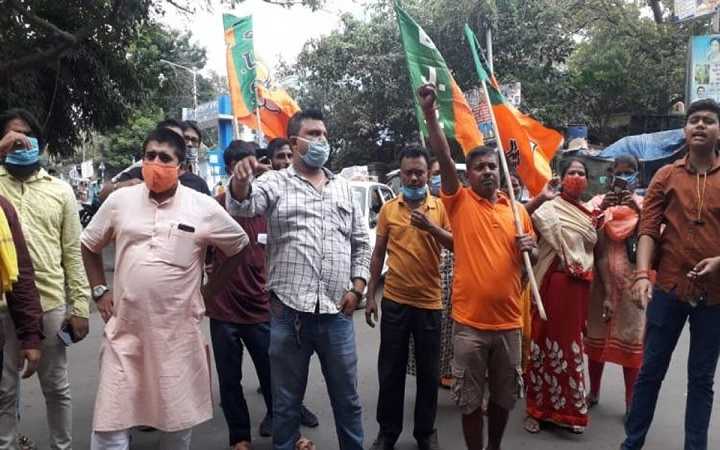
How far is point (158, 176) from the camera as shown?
9.37 ft

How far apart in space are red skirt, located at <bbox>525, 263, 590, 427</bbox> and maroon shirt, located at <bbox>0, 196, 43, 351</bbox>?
3.08m

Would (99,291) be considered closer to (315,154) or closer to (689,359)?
(315,154)

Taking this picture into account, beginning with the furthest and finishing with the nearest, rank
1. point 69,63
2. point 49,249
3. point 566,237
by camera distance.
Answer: point 69,63
point 566,237
point 49,249

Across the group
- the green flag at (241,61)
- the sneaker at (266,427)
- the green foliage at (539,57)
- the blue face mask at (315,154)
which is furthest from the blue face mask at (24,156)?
the green foliage at (539,57)

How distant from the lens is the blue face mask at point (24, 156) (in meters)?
3.35

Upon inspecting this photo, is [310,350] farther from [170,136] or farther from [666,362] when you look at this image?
[666,362]

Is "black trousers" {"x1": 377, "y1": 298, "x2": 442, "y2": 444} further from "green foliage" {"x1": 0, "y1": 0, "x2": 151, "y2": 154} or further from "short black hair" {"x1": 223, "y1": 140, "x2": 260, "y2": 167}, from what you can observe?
"green foliage" {"x1": 0, "y1": 0, "x2": 151, "y2": 154}

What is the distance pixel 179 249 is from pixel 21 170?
1.23 m

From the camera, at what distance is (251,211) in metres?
3.00

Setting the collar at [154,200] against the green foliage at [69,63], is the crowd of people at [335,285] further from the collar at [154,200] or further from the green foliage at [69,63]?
the green foliage at [69,63]

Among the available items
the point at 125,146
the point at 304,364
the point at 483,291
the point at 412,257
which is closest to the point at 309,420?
the point at 304,364

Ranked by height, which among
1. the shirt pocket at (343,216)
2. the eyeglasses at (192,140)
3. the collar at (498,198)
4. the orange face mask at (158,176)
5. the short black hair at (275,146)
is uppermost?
the eyeglasses at (192,140)

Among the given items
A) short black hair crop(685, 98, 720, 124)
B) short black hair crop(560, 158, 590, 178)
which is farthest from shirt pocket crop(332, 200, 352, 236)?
short black hair crop(685, 98, 720, 124)

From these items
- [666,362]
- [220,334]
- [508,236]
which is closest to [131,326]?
[220,334]
